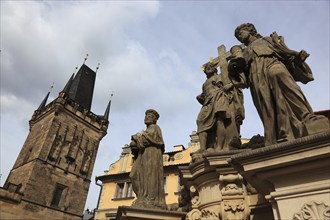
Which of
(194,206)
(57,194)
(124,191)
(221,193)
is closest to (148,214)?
(194,206)

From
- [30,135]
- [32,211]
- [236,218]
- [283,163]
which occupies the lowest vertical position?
[236,218]

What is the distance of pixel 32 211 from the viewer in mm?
26266

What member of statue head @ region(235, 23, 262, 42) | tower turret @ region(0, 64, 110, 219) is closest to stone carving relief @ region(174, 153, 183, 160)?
tower turret @ region(0, 64, 110, 219)

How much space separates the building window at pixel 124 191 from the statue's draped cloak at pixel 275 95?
21056mm

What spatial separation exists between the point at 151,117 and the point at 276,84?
2823 mm

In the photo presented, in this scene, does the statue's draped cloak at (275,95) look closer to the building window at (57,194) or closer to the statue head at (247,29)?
the statue head at (247,29)

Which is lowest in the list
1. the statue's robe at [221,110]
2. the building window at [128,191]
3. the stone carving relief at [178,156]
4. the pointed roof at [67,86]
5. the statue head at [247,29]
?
the statue's robe at [221,110]

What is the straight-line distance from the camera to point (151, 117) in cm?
505

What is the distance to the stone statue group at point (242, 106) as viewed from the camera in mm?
2451

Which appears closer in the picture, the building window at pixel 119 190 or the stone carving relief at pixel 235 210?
the stone carving relief at pixel 235 210

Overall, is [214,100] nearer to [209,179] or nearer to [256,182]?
[209,179]

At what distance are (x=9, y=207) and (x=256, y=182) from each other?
2854 centimetres

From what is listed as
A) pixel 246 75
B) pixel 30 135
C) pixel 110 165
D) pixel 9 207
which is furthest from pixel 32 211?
pixel 246 75

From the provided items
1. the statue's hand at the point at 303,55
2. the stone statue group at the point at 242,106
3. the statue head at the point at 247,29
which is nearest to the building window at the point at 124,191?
the stone statue group at the point at 242,106
